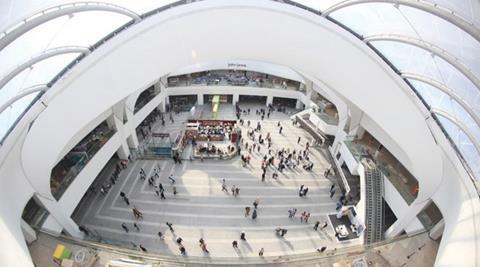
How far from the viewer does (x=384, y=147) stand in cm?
1691

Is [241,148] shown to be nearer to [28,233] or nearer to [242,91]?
[242,91]

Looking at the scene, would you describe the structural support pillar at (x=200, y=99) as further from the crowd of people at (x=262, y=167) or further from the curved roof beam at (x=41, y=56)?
the curved roof beam at (x=41, y=56)

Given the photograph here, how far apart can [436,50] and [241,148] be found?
1439cm

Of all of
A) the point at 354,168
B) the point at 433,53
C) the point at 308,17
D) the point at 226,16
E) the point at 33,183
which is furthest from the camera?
the point at 354,168

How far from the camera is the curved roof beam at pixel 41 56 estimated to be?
8.30m

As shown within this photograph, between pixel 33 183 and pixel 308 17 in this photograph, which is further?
pixel 308 17

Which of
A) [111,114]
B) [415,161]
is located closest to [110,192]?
[111,114]

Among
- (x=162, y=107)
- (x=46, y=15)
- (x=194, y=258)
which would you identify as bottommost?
(x=194, y=258)

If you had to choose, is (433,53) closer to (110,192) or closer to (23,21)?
(23,21)

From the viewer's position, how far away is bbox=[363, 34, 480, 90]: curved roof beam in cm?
798

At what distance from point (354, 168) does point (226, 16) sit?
41.0 ft

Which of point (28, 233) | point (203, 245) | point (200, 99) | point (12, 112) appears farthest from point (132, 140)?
point (203, 245)

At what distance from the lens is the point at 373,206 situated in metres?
14.0

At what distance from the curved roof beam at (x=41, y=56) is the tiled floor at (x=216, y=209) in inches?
367
